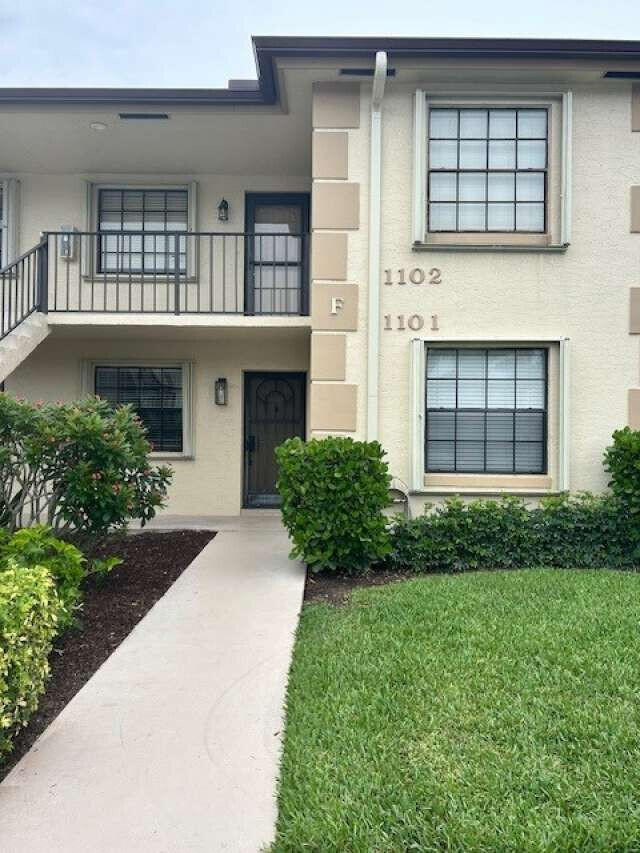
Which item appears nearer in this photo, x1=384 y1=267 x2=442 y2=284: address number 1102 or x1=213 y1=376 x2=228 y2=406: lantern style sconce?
x1=384 y1=267 x2=442 y2=284: address number 1102

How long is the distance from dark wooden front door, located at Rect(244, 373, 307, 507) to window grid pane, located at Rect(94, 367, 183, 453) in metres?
1.18

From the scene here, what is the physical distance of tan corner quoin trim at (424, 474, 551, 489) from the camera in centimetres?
750

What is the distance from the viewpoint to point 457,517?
6.80 metres

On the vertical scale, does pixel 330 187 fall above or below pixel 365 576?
above

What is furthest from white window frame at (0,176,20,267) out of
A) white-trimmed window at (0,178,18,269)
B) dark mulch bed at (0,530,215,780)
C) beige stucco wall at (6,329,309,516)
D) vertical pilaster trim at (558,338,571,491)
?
vertical pilaster trim at (558,338,571,491)

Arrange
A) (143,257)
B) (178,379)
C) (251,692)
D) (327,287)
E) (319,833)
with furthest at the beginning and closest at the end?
(178,379) → (143,257) → (327,287) → (251,692) → (319,833)

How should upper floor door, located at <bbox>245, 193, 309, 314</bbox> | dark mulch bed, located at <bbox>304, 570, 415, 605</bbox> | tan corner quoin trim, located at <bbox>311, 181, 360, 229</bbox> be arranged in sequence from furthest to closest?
upper floor door, located at <bbox>245, 193, 309, 314</bbox> → tan corner quoin trim, located at <bbox>311, 181, 360, 229</bbox> → dark mulch bed, located at <bbox>304, 570, 415, 605</bbox>

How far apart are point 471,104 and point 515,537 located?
203 inches

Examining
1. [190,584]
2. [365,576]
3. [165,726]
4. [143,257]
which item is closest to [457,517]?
[365,576]

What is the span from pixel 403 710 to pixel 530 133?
6967 millimetres

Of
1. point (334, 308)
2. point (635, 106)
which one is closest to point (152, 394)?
point (334, 308)

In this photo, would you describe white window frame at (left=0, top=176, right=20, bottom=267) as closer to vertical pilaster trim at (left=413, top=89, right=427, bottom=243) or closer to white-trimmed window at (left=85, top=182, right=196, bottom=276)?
white-trimmed window at (left=85, top=182, right=196, bottom=276)

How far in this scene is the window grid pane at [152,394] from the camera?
10.6 m

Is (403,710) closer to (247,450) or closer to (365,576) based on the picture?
(365,576)
